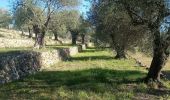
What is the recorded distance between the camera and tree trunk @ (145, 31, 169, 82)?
24.1 meters

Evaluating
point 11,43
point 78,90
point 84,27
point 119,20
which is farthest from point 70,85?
point 84,27

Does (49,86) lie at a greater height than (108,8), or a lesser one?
lesser

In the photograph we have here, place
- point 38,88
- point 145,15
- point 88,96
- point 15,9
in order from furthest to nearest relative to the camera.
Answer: point 15,9
point 145,15
point 38,88
point 88,96

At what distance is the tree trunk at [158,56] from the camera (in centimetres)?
2410

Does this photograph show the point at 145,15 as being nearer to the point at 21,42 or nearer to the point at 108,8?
the point at 108,8

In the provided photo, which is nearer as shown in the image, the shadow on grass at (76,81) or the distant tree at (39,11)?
the shadow on grass at (76,81)

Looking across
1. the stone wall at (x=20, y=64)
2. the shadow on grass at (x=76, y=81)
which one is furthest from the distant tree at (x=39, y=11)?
the shadow on grass at (x=76, y=81)

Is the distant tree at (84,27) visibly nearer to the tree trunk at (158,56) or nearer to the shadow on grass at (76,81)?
the shadow on grass at (76,81)

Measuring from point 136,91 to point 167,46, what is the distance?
3.69 m

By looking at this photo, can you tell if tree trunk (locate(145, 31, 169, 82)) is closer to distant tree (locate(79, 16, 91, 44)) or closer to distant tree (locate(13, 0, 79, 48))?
distant tree (locate(79, 16, 91, 44))

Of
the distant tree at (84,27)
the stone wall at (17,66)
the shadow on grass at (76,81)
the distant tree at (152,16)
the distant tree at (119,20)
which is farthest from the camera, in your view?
the distant tree at (84,27)

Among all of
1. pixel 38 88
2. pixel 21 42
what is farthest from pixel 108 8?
pixel 21 42

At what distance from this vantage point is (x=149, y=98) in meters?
20.5

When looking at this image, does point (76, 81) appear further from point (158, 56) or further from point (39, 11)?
point (39, 11)
